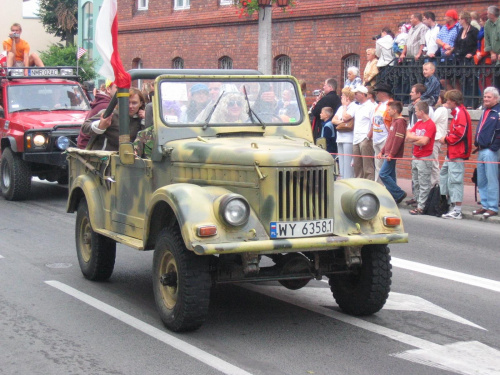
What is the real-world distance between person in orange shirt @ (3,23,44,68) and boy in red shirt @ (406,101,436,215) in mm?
8771

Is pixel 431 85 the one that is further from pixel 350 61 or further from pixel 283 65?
pixel 283 65

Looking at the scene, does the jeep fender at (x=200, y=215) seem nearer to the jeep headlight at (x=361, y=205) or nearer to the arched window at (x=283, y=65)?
the jeep headlight at (x=361, y=205)

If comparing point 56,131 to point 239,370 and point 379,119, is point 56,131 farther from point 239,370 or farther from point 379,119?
point 239,370

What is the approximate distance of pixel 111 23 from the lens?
8359mm

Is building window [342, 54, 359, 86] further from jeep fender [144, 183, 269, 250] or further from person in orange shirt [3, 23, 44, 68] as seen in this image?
jeep fender [144, 183, 269, 250]

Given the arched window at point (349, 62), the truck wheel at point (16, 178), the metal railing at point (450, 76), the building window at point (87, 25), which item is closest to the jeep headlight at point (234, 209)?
the truck wheel at point (16, 178)

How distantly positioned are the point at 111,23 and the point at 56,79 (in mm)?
8647

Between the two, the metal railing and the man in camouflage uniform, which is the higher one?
the metal railing

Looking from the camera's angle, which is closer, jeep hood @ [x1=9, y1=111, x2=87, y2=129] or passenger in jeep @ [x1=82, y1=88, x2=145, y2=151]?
passenger in jeep @ [x1=82, y1=88, x2=145, y2=151]

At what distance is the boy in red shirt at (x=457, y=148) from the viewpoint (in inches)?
521

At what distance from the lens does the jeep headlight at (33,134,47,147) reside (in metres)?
14.7

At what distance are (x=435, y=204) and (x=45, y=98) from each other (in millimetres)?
7606

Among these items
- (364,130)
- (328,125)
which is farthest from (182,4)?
(364,130)

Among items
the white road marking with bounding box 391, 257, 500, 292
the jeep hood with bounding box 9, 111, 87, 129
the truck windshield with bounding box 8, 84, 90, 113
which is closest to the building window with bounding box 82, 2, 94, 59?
the truck windshield with bounding box 8, 84, 90, 113
